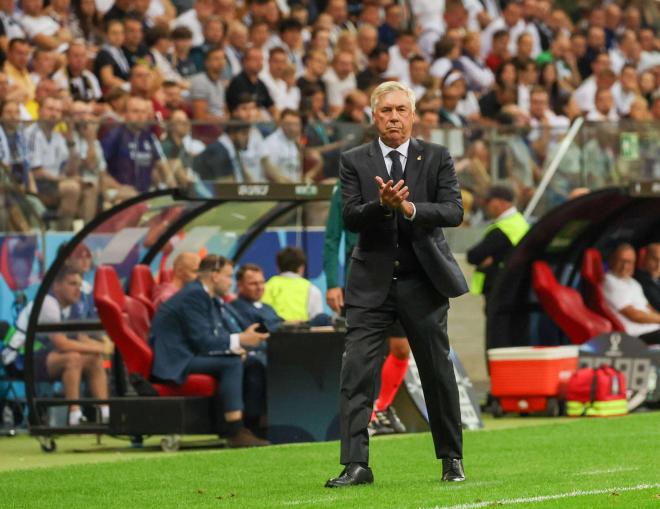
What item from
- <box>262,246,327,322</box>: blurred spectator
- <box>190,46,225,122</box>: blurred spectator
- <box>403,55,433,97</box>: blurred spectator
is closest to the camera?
<box>262,246,327,322</box>: blurred spectator

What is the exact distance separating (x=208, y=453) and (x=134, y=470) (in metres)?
1.59

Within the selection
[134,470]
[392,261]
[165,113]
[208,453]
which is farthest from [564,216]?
[392,261]

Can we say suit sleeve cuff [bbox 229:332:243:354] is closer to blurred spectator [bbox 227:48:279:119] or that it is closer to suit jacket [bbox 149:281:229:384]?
suit jacket [bbox 149:281:229:384]

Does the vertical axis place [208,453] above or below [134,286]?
below

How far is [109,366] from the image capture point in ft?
54.0

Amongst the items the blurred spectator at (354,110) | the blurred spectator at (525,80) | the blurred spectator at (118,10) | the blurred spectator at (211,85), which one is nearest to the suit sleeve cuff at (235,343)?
the blurred spectator at (354,110)

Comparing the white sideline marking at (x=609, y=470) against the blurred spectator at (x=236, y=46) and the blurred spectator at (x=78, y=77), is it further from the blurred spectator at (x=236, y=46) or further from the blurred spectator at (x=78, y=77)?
the blurred spectator at (x=236, y=46)

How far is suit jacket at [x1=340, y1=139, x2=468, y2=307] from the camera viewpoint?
9.98 meters

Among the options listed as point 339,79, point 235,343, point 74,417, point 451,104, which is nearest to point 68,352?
point 74,417

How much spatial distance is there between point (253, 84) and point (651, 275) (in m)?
5.51

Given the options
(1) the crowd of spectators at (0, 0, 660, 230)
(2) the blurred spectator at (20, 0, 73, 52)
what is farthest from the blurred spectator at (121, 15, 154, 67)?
(2) the blurred spectator at (20, 0, 73, 52)

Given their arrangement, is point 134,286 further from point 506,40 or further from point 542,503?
point 506,40

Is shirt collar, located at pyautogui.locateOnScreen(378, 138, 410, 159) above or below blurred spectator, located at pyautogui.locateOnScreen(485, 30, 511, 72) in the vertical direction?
below

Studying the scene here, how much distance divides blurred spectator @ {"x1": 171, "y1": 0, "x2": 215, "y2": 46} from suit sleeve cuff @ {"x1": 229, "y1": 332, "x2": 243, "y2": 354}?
8557mm
